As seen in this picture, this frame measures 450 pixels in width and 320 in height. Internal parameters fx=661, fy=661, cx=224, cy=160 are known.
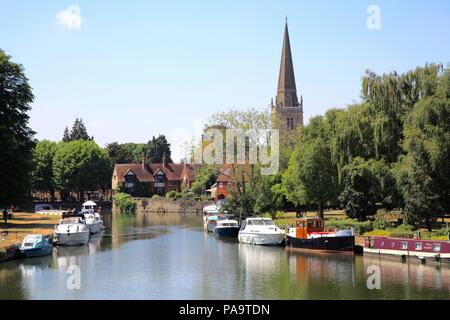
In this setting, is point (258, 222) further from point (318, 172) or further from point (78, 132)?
point (78, 132)

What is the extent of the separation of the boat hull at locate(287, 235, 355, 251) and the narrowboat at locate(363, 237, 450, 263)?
1.32 metres

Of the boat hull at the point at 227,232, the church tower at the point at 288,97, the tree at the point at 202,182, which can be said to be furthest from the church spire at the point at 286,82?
the boat hull at the point at 227,232

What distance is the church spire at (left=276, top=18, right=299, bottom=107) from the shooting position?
6117 inches

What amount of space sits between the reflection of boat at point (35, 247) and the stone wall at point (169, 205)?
68769 mm

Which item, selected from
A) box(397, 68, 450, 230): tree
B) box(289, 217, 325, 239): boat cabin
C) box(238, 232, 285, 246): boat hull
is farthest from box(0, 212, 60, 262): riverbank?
box(397, 68, 450, 230): tree

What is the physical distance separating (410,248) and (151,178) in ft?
350

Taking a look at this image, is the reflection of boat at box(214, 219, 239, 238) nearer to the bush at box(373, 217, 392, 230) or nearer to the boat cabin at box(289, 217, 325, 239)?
the boat cabin at box(289, 217, 325, 239)

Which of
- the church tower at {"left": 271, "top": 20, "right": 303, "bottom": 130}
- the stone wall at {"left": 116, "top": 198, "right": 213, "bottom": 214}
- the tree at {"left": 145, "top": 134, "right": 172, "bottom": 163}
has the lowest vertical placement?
the stone wall at {"left": 116, "top": 198, "right": 213, "bottom": 214}

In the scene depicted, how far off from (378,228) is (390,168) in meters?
5.90

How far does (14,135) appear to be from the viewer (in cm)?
7338

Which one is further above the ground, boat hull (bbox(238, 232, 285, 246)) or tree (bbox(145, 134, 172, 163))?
tree (bbox(145, 134, 172, 163))
